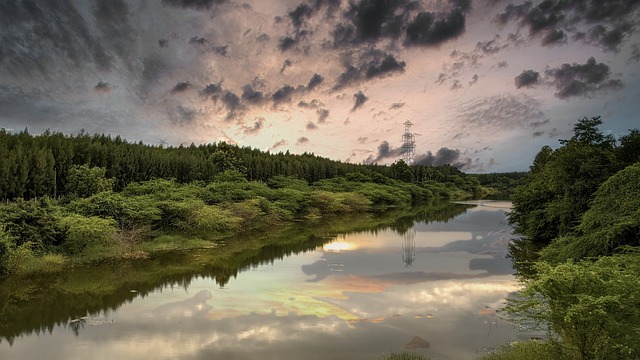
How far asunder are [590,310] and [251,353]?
335 inches

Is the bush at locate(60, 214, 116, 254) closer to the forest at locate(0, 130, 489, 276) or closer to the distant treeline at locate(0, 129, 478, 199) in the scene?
the forest at locate(0, 130, 489, 276)

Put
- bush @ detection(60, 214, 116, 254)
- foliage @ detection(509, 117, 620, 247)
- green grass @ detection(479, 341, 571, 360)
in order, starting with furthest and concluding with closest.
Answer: bush @ detection(60, 214, 116, 254) < foliage @ detection(509, 117, 620, 247) < green grass @ detection(479, 341, 571, 360)

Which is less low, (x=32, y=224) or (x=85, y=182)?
(x=85, y=182)

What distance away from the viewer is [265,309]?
16594 millimetres

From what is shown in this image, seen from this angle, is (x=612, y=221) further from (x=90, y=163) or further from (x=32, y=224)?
(x=90, y=163)

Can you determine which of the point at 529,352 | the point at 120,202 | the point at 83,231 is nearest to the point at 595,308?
the point at 529,352

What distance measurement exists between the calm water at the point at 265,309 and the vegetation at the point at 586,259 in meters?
1.99

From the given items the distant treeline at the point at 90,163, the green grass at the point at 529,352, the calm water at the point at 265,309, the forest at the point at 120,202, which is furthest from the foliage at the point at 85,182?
the green grass at the point at 529,352

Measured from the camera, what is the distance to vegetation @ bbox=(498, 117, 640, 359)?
27.3 feet

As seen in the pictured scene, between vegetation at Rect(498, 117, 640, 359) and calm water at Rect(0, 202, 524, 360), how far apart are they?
6.54ft

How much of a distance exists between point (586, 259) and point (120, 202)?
26569 millimetres

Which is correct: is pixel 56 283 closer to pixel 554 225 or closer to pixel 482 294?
pixel 482 294

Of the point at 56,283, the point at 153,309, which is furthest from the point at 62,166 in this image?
the point at 153,309

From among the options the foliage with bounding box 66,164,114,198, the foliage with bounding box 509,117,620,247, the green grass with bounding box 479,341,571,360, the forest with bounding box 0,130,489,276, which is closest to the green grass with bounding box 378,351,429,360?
the green grass with bounding box 479,341,571,360
